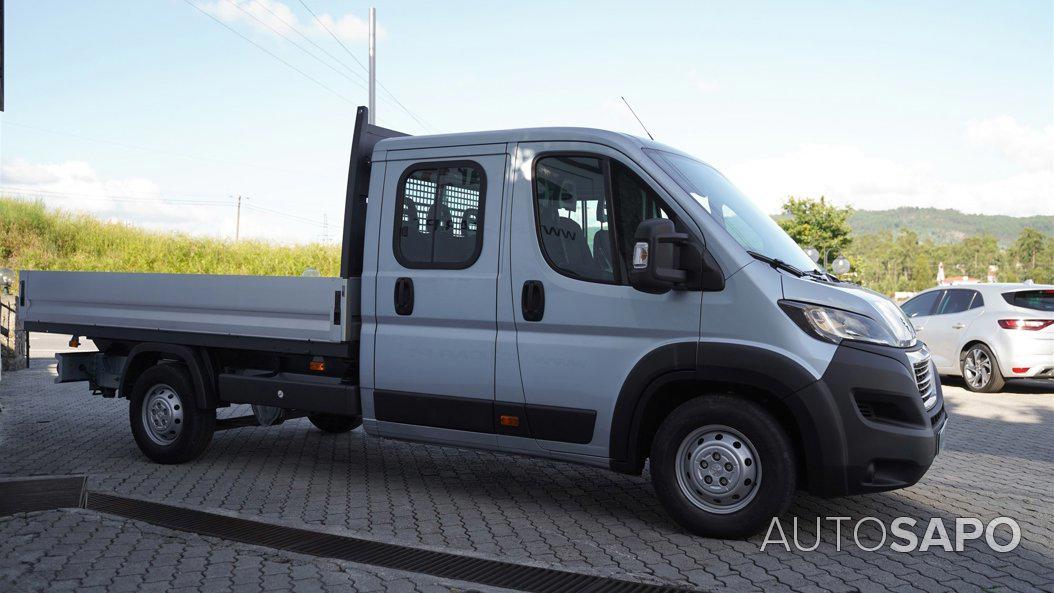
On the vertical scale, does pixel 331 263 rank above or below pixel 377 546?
above

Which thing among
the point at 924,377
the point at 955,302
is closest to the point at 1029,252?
the point at 955,302

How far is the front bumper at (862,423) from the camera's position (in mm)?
4848

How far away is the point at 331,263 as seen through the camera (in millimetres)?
26500

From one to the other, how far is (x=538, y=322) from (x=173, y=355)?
3384 mm

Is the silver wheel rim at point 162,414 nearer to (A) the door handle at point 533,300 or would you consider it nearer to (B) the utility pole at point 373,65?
(A) the door handle at point 533,300

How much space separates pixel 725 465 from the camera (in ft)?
16.6

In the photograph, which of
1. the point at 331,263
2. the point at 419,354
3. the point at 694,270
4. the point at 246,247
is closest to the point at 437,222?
the point at 419,354

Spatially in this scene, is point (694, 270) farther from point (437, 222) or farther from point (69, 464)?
point (69, 464)

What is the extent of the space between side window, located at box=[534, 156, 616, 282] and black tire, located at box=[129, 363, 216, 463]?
11.0ft

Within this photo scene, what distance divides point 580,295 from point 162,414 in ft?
12.7

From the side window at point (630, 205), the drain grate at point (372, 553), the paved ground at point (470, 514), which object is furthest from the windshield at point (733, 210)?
the drain grate at point (372, 553)

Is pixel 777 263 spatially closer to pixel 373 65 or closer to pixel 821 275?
→ pixel 821 275

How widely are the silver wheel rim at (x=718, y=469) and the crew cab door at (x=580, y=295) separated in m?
0.51

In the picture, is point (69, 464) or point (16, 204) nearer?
point (69, 464)
